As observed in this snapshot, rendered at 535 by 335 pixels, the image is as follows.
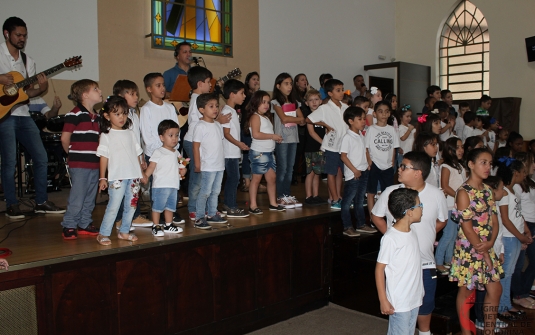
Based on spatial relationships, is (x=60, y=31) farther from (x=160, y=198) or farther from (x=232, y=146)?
(x=160, y=198)

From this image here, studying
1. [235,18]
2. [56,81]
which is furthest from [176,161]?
[235,18]

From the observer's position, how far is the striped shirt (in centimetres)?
367

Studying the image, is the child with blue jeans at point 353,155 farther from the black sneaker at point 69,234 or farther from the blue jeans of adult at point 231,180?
the black sneaker at point 69,234

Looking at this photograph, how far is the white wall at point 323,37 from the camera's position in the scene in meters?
8.88

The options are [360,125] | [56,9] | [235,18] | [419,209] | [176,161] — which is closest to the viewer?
[419,209]

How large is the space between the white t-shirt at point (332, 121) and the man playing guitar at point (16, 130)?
267cm

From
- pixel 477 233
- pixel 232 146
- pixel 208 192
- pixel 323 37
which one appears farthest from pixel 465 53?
pixel 208 192

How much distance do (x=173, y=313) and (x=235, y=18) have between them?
19.3 ft

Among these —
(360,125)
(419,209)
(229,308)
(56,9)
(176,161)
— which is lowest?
(229,308)

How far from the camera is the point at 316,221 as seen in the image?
4.76 meters

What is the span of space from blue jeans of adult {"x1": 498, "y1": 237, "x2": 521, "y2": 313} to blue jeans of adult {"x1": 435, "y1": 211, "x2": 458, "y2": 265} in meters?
0.46

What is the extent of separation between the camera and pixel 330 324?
4418 millimetres

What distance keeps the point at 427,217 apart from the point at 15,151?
371 centimetres

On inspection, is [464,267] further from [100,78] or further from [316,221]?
[100,78]
